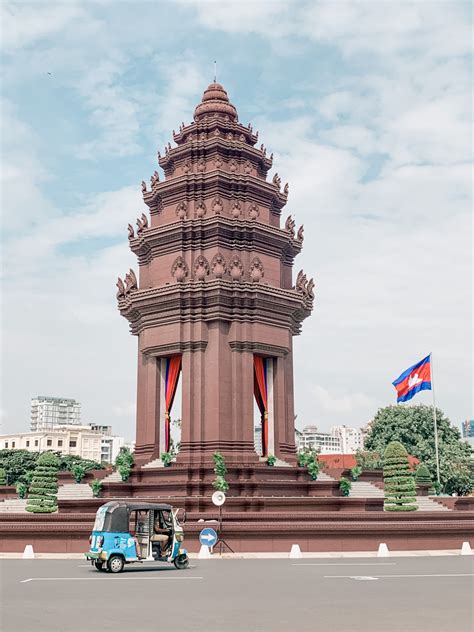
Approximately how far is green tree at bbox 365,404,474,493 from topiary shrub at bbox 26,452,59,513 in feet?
153

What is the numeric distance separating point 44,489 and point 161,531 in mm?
13883

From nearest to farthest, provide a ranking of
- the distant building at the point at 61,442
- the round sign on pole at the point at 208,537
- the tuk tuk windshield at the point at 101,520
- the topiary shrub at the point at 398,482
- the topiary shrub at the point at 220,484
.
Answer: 1. the tuk tuk windshield at the point at 101,520
2. the round sign on pole at the point at 208,537
3. the topiary shrub at the point at 220,484
4. the topiary shrub at the point at 398,482
5. the distant building at the point at 61,442

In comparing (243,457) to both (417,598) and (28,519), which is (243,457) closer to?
(28,519)

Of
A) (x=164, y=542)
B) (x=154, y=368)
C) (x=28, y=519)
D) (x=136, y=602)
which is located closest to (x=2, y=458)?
(x=154, y=368)

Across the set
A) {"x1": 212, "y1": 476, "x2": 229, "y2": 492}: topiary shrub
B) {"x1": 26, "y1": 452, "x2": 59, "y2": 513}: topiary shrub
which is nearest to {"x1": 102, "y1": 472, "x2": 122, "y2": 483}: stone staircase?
{"x1": 26, "y1": 452, "x2": 59, "y2": 513}: topiary shrub

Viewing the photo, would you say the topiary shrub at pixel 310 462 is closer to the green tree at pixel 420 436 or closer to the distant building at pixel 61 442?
the green tree at pixel 420 436

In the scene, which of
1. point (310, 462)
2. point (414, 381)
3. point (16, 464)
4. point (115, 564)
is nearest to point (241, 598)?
point (115, 564)

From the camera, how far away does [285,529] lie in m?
29.8

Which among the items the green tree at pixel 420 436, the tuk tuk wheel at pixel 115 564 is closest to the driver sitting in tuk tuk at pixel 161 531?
the tuk tuk wheel at pixel 115 564

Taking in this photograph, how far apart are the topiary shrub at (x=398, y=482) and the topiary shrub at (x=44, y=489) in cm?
1578

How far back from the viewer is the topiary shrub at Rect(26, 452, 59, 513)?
3569cm

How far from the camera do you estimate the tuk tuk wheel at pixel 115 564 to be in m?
22.6

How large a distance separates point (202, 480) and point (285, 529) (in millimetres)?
7161

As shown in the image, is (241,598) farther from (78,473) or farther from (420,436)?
(420,436)
